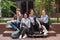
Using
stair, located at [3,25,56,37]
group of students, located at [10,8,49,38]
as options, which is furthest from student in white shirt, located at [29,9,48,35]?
stair, located at [3,25,56,37]

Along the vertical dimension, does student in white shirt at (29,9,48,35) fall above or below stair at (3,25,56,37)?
above

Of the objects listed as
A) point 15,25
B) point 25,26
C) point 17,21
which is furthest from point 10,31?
point 25,26

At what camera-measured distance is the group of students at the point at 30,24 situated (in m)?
14.3

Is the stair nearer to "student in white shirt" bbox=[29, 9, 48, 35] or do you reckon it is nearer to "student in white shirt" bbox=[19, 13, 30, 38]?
"student in white shirt" bbox=[29, 9, 48, 35]

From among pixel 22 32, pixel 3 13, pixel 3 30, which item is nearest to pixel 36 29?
pixel 22 32

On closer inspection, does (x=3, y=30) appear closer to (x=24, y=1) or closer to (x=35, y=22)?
(x=35, y=22)

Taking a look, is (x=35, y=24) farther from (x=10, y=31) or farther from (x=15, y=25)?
(x=10, y=31)

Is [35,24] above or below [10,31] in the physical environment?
above

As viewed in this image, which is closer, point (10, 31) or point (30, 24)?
Result: point (30, 24)

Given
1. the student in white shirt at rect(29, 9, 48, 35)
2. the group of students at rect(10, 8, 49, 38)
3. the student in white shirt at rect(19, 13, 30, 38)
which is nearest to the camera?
the student in white shirt at rect(19, 13, 30, 38)

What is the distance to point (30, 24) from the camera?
14617 millimetres

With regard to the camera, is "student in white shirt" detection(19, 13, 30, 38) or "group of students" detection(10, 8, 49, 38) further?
"group of students" detection(10, 8, 49, 38)

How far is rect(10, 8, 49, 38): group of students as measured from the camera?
564 inches

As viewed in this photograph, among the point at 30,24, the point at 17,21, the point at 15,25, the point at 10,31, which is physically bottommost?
the point at 10,31
